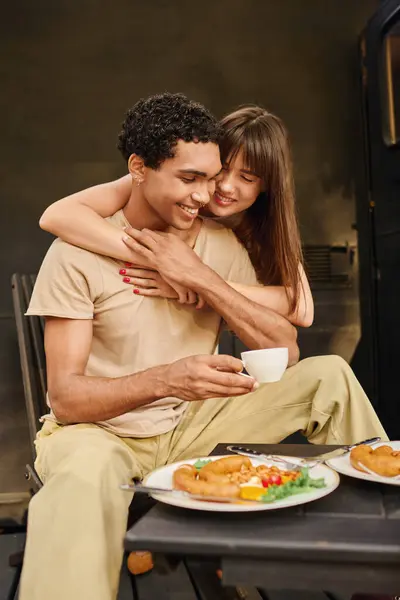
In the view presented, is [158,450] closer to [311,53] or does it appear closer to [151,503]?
[151,503]

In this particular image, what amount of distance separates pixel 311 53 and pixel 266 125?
1.55m

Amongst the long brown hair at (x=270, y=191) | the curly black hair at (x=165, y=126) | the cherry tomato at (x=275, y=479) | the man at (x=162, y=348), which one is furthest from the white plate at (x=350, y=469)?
the curly black hair at (x=165, y=126)

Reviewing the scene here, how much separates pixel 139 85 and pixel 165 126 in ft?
5.28

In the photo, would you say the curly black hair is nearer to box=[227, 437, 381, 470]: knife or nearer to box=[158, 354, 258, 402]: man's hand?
box=[158, 354, 258, 402]: man's hand

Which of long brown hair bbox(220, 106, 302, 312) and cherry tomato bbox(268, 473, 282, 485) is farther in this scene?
long brown hair bbox(220, 106, 302, 312)

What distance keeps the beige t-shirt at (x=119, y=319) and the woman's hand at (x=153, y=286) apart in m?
0.03

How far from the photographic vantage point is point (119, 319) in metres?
1.76

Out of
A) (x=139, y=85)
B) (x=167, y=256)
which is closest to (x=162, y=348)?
(x=167, y=256)

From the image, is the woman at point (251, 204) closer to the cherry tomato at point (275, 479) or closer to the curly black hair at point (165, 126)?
the curly black hair at point (165, 126)

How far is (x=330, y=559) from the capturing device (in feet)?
2.88

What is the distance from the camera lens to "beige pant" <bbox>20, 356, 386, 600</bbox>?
42.4 inches

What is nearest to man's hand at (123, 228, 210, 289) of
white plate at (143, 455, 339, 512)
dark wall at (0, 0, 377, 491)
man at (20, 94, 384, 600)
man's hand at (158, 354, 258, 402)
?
man at (20, 94, 384, 600)

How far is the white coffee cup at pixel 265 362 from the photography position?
1.22 metres

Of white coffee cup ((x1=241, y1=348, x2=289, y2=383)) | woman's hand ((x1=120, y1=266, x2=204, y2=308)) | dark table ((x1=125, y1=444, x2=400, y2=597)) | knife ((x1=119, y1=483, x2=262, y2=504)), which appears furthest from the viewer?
woman's hand ((x1=120, y1=266, x2=204, y2=308))
